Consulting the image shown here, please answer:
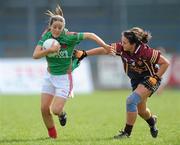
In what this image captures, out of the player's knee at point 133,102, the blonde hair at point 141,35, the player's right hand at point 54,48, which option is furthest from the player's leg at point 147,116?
the player's right hand at point 54,48

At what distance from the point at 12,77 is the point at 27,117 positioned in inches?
389

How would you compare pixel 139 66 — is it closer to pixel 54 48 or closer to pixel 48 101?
pixel 54 48

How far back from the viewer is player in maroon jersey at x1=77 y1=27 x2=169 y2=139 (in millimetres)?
8867

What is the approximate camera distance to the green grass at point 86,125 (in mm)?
8703

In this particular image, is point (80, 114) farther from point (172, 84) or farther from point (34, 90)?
point (172, 84)

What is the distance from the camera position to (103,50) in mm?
9367

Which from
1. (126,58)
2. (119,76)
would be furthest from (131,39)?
(119,76)

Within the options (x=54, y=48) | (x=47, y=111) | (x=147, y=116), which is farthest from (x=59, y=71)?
(x=147, y=116)

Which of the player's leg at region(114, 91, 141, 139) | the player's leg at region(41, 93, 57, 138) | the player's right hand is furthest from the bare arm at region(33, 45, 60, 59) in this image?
the player's leg at region(114, 91, 141, 139)

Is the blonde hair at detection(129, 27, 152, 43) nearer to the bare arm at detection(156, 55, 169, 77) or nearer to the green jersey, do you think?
the bare arm at detection(156, 55, 169, 77)

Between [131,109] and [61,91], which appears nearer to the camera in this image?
[131,109]

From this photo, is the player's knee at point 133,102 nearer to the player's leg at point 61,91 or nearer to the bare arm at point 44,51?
the player's leg at point 61,91

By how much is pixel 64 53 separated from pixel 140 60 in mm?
1156

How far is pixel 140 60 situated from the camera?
8969mm
